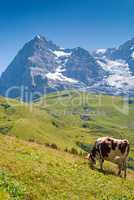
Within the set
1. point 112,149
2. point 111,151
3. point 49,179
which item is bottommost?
point 49,179

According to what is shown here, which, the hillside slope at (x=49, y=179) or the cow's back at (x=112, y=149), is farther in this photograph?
the cow's back at (x=112, y=149)

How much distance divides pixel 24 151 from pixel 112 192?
8.50 metres

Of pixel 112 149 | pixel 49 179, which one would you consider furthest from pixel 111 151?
pixel 49 179

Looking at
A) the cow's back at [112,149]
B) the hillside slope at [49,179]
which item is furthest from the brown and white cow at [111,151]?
the hillside slope at [49,179]

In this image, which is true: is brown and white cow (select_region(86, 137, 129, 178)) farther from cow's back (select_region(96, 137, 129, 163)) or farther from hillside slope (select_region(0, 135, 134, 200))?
hillside slope (select_region(0, 135, 134, 200))

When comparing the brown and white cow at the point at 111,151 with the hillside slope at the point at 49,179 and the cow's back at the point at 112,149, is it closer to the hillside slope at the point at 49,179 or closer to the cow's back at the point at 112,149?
the cow's back at the point at 112,149

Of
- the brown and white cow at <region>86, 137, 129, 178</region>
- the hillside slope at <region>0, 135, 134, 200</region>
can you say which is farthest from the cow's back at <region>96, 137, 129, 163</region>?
the hillside slope at <region>0, 135, 134, 200</region>

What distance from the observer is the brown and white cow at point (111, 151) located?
3766cm

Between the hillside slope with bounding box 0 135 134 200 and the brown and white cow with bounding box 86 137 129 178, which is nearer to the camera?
the hillside slope with bounding box 0 135 134 200

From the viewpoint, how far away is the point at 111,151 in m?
37.8

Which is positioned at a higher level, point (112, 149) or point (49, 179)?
point (112, 149)

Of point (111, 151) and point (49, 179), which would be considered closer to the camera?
point (49, 179)

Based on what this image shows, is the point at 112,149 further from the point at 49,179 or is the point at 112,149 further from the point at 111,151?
the point at 49,179

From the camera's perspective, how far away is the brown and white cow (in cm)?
3766
